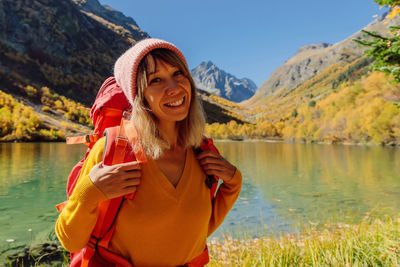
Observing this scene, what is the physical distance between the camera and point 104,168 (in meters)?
1.19

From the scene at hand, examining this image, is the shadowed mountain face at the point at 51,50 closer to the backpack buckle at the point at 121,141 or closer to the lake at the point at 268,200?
the lake at the point at 268,200

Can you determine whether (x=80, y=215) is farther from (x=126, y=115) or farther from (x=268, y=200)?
(x=268, y=200)

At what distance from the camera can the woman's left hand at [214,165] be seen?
1.52m

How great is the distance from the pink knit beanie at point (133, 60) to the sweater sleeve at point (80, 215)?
512mm

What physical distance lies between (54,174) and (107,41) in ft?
495

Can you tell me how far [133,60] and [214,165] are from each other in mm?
718

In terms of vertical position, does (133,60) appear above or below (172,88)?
above

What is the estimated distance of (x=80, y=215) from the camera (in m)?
1.16

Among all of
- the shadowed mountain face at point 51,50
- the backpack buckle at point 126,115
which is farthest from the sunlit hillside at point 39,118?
the backpack buckle at point 126,115

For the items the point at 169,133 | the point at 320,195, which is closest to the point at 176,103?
the point at 169,133

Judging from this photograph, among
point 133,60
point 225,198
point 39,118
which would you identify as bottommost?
point 225,198

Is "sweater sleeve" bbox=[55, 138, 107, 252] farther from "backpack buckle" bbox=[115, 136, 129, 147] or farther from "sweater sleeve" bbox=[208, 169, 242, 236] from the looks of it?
"sweater sleeve" bbox=[208, 169, 242, 236]

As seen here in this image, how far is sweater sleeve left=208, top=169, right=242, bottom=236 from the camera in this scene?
5.34 feet

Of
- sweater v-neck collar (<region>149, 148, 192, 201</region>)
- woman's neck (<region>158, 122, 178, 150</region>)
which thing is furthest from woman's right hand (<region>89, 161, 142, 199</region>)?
woman's neck (<region>158, 122, 178, 150</region>)
